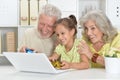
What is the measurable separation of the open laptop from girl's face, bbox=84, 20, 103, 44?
2.03 feet

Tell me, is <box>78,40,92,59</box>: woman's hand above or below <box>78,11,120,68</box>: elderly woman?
below

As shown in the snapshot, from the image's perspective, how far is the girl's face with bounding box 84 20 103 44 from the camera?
1882 millimetres

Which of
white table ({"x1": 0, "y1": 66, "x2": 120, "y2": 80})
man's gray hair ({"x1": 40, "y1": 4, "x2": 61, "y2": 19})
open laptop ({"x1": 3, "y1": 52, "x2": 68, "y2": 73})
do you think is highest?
man's gray hair ({"x1": 40, "y1": 4, "x2": 61, "y2": 19})

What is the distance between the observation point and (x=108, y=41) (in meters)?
1.89

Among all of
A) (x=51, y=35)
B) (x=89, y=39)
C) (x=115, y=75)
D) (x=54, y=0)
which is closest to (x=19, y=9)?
(x=54, y=0)

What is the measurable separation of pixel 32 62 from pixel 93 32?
685mm

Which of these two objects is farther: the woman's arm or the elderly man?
the elderly man

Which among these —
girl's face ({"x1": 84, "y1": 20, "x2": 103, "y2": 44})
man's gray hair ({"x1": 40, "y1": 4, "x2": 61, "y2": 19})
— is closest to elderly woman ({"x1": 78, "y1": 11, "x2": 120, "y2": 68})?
girl's face ({"x1": 84, "y1": 20, "x2": 103, "y2": 44})

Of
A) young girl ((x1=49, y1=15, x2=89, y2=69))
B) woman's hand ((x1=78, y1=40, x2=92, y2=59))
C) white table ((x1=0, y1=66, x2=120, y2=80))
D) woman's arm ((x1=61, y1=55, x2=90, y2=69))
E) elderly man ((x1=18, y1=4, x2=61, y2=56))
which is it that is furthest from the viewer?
elderly man ((x1=18, y1=4, x2=61, y2=56))

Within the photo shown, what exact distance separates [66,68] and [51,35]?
697mm

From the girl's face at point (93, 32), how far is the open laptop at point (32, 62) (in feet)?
2.03

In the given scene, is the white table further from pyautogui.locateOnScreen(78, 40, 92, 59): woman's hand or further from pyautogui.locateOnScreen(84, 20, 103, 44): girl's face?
pyautogui.locateOnScreen(84, 20, 103, 44): girl's face

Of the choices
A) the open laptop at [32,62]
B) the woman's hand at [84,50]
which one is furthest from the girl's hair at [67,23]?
the open laptop at [32,62]

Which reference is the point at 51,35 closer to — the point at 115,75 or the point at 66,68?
the point at 66,68
